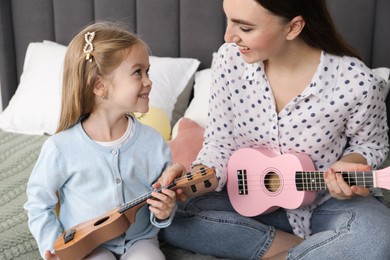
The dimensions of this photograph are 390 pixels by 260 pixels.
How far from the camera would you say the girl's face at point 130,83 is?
1.53 m

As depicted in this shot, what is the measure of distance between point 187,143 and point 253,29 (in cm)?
65

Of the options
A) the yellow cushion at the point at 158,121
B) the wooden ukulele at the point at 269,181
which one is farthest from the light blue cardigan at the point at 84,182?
the yellow cushion at the point at 158,121

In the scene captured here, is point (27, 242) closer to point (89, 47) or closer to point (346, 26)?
point (89, 47)

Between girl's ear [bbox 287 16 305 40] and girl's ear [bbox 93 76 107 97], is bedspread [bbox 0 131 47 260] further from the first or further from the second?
girl's ear [bbox 287 16 305 40]

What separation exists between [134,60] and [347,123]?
623 mm

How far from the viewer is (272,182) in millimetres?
1681

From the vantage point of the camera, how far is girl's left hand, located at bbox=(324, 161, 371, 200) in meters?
1.46

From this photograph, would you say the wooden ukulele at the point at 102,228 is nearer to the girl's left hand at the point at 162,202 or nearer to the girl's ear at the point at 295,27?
the girl's left hand at the point at 162,202

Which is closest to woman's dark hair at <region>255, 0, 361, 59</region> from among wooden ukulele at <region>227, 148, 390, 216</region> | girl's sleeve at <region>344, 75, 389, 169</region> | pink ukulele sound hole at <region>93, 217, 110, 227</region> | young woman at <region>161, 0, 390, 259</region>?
young woman at <region>161, 0, 390, 259</region>

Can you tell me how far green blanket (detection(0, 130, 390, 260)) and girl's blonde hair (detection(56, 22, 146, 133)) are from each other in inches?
13.8

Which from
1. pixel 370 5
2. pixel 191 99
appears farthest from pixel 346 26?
pixel 191 99

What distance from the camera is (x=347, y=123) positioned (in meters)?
1.65

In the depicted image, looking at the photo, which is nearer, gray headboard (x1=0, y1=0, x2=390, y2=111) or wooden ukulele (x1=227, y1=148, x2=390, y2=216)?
wooden ukulele (x1=227, y1=148, x2=390, y2=216)

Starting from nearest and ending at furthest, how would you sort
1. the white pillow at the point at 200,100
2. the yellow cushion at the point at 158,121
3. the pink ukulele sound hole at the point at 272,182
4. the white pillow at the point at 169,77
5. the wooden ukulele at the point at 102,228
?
the wooden ukulele at the point at 102,228 → the pink ukulele sound hole at the point at 272,182 → the yellow cushion at the point at 158,121 → the white pillow at the point at 200,100 → the white pillow at the point at 169,77
